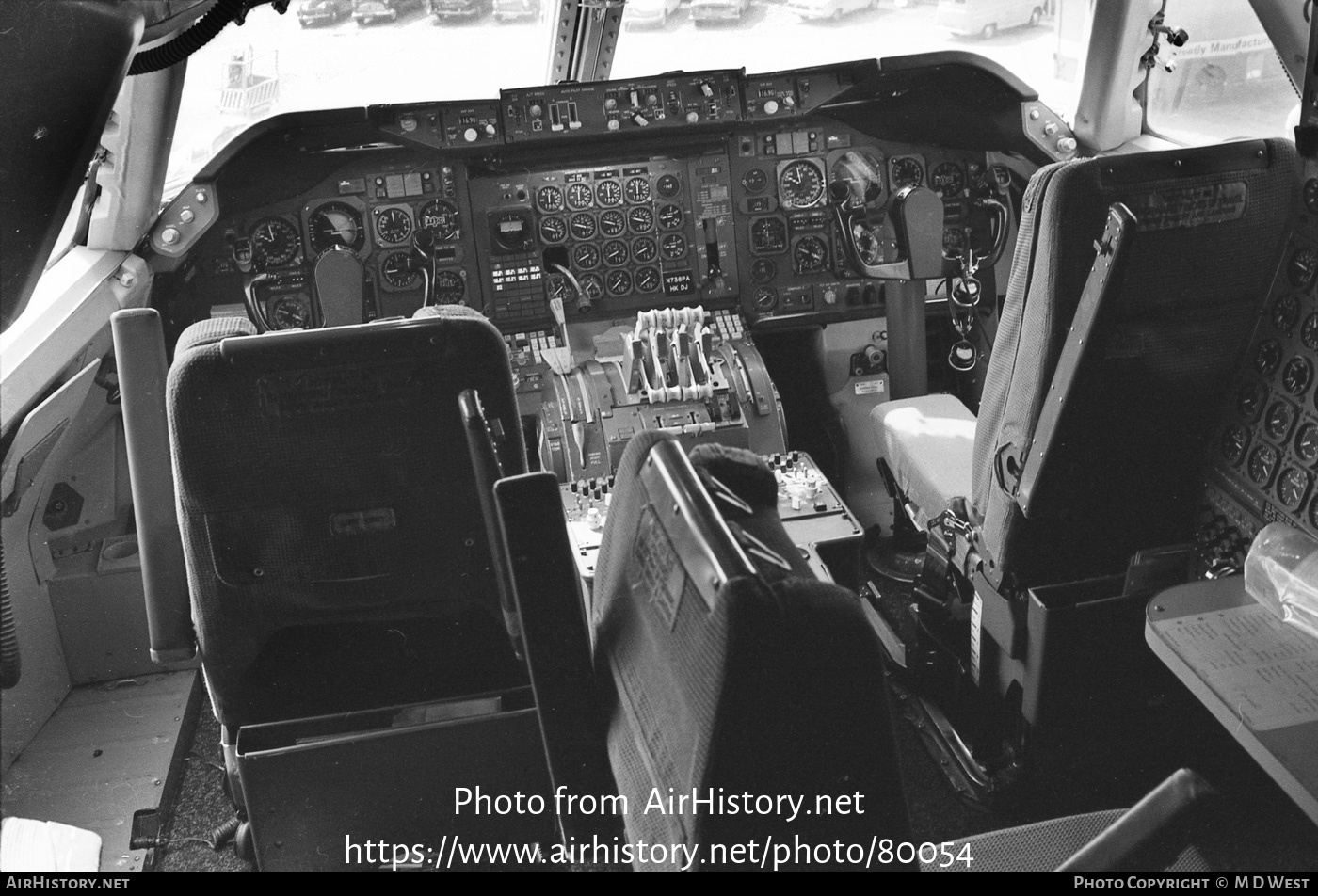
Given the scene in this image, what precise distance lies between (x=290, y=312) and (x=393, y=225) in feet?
1.42

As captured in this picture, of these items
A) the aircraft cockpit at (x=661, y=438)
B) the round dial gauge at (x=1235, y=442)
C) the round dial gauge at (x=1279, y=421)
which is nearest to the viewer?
the aircraft cockpit at (x=661, y=438)

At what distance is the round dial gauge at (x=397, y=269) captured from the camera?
149 inches

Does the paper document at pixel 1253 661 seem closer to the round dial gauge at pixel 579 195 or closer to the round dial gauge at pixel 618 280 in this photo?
the round dial gauge at pixel 618 280

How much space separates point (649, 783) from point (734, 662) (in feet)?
0.90

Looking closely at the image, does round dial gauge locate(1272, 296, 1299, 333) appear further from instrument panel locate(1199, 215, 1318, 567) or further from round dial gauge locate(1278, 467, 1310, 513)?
round dial gauge locate(1278, 467, 1310, 513)

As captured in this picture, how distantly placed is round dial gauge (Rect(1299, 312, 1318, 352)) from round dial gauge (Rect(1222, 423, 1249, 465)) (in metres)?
0.20

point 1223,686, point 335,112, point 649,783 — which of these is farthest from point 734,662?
point 335,112

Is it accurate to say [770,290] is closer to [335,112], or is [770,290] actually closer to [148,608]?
[335,112]

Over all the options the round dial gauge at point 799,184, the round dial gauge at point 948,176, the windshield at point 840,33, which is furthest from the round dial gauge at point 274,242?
the round dial gauge at point 948,176

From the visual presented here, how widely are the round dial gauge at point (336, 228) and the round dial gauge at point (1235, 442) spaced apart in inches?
103

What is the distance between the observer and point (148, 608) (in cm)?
201

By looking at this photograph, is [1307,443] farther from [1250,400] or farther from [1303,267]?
[1303,267]

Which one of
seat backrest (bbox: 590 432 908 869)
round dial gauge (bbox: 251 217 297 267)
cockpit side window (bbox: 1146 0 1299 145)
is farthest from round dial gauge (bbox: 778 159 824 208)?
seat backrest (bbox: 590 432 908 869)

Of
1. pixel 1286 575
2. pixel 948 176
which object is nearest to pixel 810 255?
pixel 948 176
